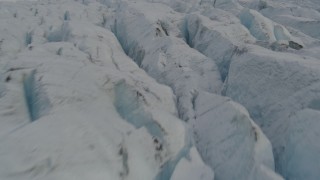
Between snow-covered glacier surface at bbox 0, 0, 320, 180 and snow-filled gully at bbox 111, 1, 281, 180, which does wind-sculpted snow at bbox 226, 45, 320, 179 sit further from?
snow-filled gully at bbox 111, 1, 281, 180

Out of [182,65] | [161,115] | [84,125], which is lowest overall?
[182,65]

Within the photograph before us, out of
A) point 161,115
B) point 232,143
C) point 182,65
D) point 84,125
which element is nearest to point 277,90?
point 232,143

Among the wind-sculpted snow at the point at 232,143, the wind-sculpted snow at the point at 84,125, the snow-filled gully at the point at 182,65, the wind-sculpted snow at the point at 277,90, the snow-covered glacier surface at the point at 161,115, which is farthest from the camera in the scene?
the wind-sculpted snow at the point at 277,90

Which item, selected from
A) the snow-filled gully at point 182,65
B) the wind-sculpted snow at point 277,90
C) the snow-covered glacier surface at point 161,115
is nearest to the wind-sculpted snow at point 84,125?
the snow-covered glacier surface at point 161,115

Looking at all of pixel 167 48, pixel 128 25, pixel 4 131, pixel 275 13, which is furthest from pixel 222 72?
pixel 275 13

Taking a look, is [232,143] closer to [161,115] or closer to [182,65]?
[161,115]

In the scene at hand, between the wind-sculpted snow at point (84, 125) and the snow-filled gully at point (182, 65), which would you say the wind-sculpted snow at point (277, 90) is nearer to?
the snow-filled gully at point (182, 65)

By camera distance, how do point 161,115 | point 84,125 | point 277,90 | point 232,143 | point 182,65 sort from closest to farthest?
point 84,125 → point 232,143 → point 161,115 → point 277,90 → point 182,65

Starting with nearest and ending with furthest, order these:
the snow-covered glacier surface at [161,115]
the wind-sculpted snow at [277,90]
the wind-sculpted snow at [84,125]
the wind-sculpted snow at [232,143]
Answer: the wind-sculpted snow at [84,125], the snow-covered glacier surface at [161,115], the wind-sculpted snow at [232,143], the wind-sculpted snow at [277,90]

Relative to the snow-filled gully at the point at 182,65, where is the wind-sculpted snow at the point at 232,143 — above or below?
above

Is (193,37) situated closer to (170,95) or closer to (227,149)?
(170,95)
